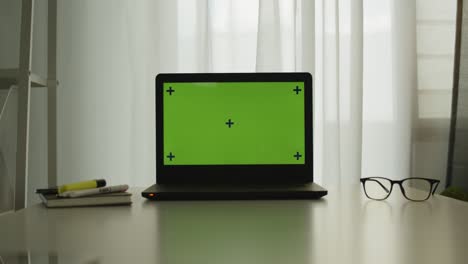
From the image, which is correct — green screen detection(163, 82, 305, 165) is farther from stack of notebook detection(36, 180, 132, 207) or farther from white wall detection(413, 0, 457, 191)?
white wall detection(413, 0, 457, 191)

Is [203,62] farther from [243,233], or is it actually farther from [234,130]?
[243,233]

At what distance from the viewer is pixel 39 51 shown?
6.95ft

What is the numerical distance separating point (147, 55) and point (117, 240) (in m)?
1.69

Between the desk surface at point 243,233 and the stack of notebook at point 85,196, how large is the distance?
3cm

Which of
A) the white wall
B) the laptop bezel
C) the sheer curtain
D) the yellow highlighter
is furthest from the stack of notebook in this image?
the white wall

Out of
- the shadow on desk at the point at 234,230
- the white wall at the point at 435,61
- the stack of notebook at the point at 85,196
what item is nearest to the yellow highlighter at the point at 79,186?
the stack of notebook at the point at 85,196

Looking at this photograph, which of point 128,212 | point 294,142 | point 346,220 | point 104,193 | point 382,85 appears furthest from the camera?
point 382,85

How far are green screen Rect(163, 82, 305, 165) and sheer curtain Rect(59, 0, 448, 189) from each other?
1.06 m

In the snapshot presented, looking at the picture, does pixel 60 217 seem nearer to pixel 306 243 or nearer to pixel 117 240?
pixel 117 240

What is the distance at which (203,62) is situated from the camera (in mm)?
2176

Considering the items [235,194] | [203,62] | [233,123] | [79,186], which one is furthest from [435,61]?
[79,186]

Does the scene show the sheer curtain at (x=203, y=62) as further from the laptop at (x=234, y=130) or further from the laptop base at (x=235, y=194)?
the laptop base at (x=235, y=194)

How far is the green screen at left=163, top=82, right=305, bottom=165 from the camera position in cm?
111

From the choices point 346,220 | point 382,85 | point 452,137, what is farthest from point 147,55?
point 346,220
